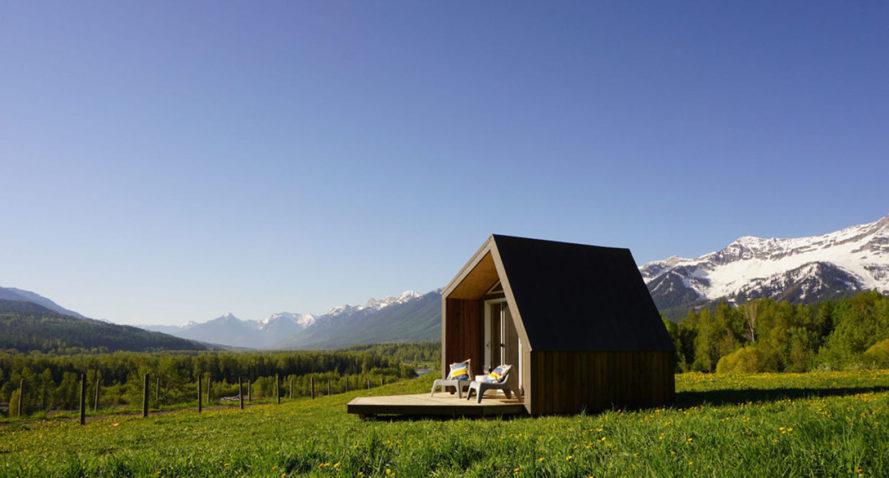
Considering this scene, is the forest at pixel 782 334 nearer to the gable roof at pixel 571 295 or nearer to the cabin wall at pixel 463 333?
the gable roof at pixel 571 295

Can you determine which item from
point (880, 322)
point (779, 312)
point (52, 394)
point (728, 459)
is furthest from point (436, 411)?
point (52, 394)

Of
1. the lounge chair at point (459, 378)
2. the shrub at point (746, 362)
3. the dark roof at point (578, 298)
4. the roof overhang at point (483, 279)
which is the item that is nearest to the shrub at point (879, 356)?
the shrub at point (746, 362)

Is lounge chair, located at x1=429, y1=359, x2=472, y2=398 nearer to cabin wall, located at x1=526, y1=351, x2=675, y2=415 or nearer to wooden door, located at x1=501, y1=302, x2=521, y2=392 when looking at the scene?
wooden door, located at x1=501, y1=302, x2=521, y2=392

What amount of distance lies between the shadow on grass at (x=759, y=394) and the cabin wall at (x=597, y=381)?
0.77 m

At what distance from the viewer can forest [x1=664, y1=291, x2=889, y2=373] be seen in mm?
52875

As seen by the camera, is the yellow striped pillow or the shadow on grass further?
the yellow striped pillow

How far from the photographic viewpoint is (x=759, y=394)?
1650cm

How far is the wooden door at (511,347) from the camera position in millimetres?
17266

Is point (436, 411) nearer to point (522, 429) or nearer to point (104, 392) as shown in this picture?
point (522, 429)

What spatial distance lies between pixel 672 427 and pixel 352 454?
14.4ft

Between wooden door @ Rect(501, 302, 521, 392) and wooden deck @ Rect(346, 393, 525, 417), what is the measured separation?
1.87m

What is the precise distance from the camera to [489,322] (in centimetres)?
1866

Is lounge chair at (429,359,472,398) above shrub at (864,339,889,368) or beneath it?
above

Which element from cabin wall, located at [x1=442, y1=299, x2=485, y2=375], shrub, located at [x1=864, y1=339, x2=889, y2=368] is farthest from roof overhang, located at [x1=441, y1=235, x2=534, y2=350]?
shrub, located at [x1=864, y1=339, x2=889, y2=368]
